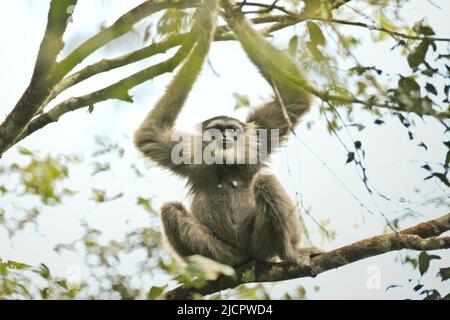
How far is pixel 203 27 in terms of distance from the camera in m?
5.91

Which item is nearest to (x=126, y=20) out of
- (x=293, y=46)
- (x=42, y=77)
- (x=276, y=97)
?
(x=42, y=77)

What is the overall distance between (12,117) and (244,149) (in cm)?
355

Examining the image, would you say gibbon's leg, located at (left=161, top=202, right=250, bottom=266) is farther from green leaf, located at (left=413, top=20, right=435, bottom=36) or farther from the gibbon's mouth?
green leaf, located at (left=413, top=20, right=435, bottom=36)

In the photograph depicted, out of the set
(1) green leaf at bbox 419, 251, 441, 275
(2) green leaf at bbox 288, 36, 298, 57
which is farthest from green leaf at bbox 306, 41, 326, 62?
(1) green leaf at bbox 419, 251, 441, 275

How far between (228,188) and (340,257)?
2401mm

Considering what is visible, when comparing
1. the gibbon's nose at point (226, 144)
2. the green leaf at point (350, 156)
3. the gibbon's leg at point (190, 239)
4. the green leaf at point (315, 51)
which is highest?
the gibbon's nose at point (226, 144)

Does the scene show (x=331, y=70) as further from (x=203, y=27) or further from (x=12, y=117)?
(x=12, y=117)

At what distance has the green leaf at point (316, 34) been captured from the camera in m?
4.67

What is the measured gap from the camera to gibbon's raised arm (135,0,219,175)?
634 cm

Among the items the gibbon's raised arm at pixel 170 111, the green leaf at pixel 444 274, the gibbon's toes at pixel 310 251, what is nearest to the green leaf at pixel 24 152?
the gibbon's raised arm at pixel 170 111

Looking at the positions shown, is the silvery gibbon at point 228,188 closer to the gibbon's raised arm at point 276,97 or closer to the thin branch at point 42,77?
the gibbon's raised arm at point 276,97

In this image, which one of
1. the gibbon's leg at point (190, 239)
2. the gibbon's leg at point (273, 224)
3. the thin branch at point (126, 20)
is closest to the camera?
the thin branch at point (126, 20)
